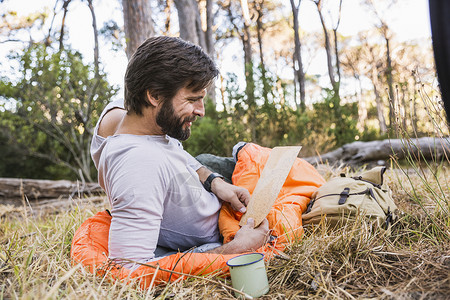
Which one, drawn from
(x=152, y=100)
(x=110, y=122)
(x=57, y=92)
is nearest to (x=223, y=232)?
(x=152, y=100)

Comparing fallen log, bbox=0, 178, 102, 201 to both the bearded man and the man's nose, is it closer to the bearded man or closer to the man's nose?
the bearded man

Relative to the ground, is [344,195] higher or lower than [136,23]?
lower

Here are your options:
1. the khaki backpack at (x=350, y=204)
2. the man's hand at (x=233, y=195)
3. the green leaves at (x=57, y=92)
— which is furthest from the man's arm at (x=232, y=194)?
the green leaves at (x=57, y=92)

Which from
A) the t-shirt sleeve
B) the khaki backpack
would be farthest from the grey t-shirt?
the khaki backpack

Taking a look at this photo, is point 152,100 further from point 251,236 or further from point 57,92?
point 57,92

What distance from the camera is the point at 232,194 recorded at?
6.57 feet

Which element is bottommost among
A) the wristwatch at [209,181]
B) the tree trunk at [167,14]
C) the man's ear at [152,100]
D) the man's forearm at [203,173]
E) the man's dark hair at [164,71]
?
the wristwatch at [209,181]

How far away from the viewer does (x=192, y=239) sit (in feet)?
6.38

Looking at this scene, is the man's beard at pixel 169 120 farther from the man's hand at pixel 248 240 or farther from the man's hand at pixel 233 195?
the man's hand at pixel 248 240

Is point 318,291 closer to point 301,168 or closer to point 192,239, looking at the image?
point 192,239

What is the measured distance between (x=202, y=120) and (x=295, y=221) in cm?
453

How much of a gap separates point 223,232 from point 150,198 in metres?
0.55

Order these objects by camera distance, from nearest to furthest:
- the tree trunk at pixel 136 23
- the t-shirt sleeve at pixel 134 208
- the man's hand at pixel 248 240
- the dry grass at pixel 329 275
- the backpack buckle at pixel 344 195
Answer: the dry grass at pixel 329 275
the t-shirt sleeve at pixel 134 208
the man's hand at pixel 248 240
the backpack buckle at pixel 344 195
the tree trunk at pixel 136 23

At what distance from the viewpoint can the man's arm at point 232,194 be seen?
1985 millimetres
